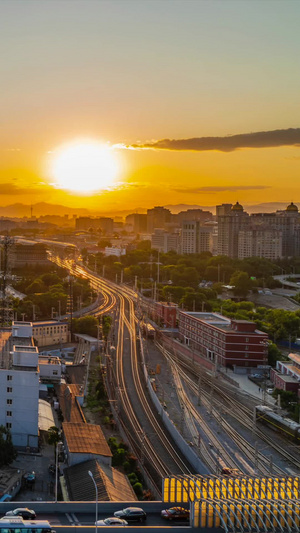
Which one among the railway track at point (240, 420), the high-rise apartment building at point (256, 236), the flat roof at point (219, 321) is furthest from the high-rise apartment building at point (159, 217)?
the railway track at point (240, 420)

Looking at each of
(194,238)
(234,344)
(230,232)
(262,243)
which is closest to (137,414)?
(234,344)

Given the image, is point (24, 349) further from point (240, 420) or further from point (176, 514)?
point (176, 514)

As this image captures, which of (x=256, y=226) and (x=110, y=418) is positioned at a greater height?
(x=256, y=226)

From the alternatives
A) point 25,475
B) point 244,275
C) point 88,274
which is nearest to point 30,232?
point 88,274

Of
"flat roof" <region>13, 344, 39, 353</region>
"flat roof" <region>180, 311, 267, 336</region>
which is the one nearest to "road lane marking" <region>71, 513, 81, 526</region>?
"flat roof" <region>13, 344, 39, 353</region>

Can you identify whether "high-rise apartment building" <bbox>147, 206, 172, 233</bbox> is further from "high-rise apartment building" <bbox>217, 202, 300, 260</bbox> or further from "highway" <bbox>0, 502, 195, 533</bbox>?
"highway" <bbox>0, 502, 195, 533</bbox>

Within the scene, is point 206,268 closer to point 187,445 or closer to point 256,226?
point 256,226
